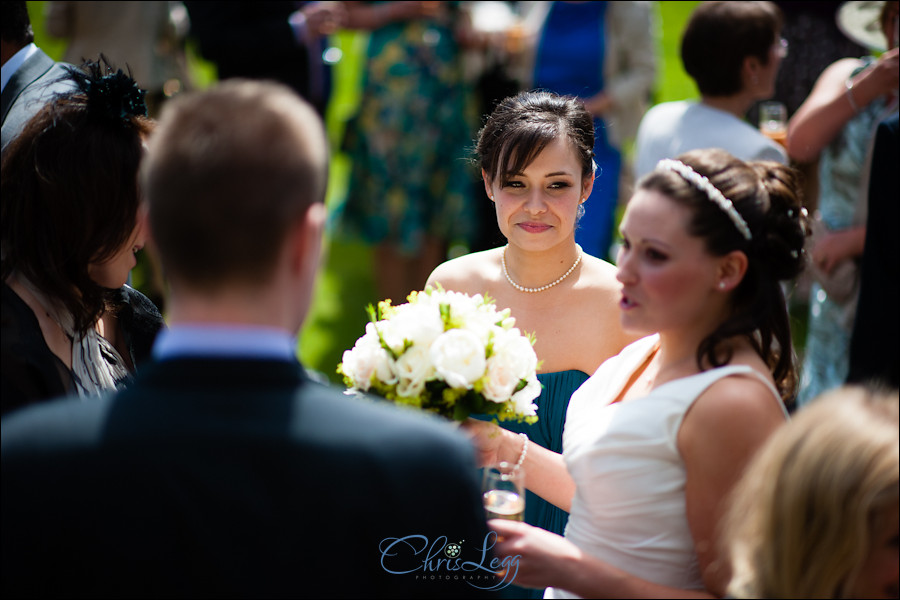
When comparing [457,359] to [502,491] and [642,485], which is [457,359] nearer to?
[502,491]

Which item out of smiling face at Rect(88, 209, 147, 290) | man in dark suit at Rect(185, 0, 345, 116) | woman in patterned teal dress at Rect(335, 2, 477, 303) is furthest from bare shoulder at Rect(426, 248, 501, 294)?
man in dark suit at Rect(185, 0, 345, 116)

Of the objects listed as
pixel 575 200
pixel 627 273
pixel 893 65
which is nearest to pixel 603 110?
pixel 893 65

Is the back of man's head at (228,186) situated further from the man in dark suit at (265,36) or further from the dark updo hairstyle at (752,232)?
the man in dark suit at (265,36)

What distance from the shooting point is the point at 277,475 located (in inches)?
54.4

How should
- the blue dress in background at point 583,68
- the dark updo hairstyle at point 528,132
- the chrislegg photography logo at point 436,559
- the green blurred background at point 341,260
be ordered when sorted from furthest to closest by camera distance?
1. the green blurred background at point 341,260
2. the blue dress in background at point 583,68
3. the dark updo hairstyle at point 528,132
4. the chrislegg photography logo at point 436,559

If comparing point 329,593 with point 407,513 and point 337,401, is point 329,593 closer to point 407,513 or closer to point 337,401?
point 407,513

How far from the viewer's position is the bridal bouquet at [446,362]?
7.67ft

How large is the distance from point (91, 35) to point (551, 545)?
207 inches

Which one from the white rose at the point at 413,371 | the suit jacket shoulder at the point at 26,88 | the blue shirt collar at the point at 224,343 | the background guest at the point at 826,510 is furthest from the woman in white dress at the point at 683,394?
the suit jacket shoulder at the point at 26,88

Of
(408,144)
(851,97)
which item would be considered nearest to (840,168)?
(851,97)

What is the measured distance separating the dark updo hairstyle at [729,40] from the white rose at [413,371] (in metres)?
3.10

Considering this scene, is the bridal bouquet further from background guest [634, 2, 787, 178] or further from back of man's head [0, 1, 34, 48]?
background guest [634, 2, 787, 178]

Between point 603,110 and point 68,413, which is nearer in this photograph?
point 68,413

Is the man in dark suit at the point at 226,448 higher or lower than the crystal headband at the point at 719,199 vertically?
lower
